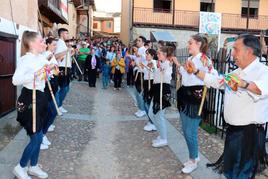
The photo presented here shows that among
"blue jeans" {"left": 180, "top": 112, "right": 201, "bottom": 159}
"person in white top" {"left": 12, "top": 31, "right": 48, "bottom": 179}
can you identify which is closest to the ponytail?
"blue jeans" {"left": 180, "top": 112, "right": 201, "bottom": 159}

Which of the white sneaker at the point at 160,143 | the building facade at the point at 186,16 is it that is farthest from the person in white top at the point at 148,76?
the building facade at the point at 186,16

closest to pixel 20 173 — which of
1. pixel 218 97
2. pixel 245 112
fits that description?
pixel 245 112

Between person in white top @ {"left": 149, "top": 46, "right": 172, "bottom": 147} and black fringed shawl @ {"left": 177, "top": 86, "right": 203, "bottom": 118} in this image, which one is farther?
person in white top @ {"left": 149, "top": 46, "right": 172, "bottom": 147}

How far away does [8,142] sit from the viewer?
565 centimetres

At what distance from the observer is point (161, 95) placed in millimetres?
5777

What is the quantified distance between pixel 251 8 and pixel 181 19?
21.2 ft

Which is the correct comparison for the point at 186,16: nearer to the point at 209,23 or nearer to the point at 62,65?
the point at 209,23

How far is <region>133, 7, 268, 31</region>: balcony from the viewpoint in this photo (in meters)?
24.9

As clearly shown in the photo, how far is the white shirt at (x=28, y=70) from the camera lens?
3.95 m

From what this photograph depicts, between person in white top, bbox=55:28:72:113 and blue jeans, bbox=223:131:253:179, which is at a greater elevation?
person in white top, bbox=55:28:72:113

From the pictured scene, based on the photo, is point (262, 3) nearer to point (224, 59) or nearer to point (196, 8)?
point (196, 8)

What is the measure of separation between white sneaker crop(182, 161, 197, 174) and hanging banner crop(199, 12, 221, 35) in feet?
58.3

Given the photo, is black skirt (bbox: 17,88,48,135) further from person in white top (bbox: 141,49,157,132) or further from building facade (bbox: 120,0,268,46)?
building facade (bbox: 120,0,268,46)

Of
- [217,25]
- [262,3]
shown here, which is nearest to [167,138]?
[217,25]
